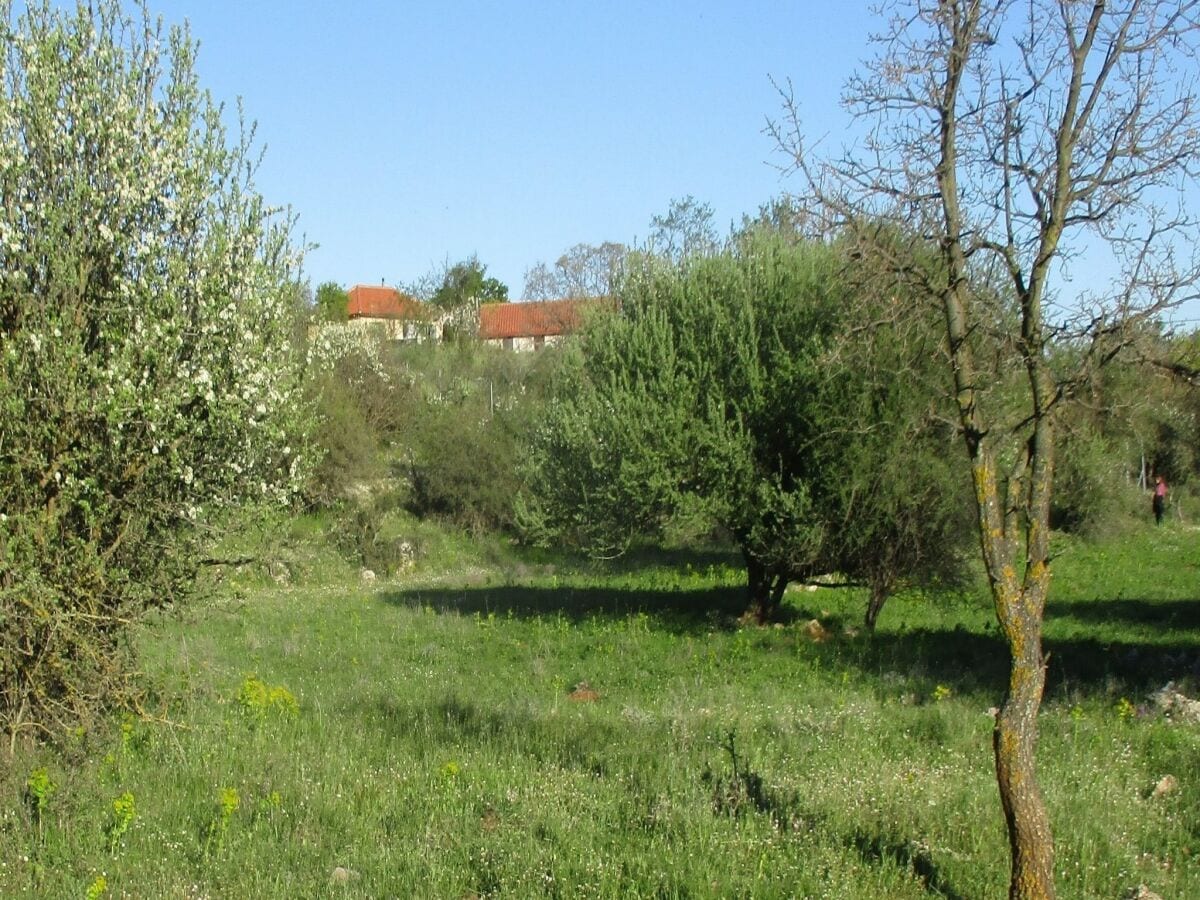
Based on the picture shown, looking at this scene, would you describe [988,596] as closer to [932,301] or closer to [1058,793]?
[1058,793]

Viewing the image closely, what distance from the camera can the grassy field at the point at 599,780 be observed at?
577 centimetres

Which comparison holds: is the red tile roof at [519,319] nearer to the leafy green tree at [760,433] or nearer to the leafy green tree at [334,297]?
the leafy green tree at [334,297]

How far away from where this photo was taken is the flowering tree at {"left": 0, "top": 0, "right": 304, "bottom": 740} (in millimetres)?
6785

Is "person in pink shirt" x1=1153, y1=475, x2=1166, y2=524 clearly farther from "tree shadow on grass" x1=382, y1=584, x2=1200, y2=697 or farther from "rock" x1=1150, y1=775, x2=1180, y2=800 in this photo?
"rock" x1=1150, y1=775, x2=1180, y2=800

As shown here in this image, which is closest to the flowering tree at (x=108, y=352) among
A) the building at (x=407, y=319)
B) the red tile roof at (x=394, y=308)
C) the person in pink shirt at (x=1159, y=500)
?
the person in pink shirt at (x=1159, y=500)

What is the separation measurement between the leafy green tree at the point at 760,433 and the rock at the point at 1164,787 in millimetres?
7614

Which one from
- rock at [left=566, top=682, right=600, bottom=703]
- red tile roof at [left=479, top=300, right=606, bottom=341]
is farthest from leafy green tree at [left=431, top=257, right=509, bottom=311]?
rock at [left=566, top=682, right=600, bottom=703]

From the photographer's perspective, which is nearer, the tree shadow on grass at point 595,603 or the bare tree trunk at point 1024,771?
the bare tree trunk at point 1024,771

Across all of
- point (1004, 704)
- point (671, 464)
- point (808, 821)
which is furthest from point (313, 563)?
point (1004, 704)

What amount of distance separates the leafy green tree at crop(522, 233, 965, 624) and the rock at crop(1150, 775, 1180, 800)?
7.61 meters

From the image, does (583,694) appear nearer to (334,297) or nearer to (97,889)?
(97,889)

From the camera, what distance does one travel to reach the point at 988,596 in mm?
20828

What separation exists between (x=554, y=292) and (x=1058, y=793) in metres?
51.8

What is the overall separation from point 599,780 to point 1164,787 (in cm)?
358
